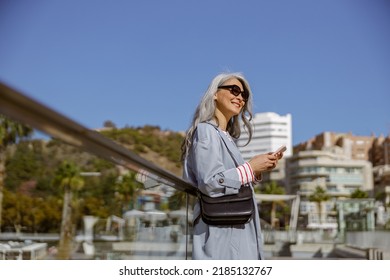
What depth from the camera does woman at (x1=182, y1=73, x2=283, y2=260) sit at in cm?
115

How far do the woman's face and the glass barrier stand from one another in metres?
0.19

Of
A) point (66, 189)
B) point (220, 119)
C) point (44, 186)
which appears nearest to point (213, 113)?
point (220, 119)

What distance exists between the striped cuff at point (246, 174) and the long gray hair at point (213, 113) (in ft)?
0.40

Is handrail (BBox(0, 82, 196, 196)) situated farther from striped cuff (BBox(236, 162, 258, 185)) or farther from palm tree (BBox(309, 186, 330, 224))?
palm tree (BBox(309, 186, 330, 224))

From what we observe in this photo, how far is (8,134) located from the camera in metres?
0.88

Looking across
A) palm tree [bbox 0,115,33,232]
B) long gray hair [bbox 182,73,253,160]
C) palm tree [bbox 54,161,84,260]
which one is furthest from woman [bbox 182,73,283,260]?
palm tree [bbox 0,115,33,232]

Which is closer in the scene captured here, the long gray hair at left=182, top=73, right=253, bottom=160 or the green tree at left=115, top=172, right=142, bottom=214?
the long gray hair at left=182, top=73, right=253, bottom=160

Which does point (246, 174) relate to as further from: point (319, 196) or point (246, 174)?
point (319, 196)

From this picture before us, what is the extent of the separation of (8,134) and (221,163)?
418 mm

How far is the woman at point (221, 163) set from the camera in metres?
1.15

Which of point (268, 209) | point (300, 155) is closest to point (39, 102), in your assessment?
point (268, 209)

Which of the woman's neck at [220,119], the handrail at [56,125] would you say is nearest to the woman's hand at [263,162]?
the woman's neck at [220,119]
